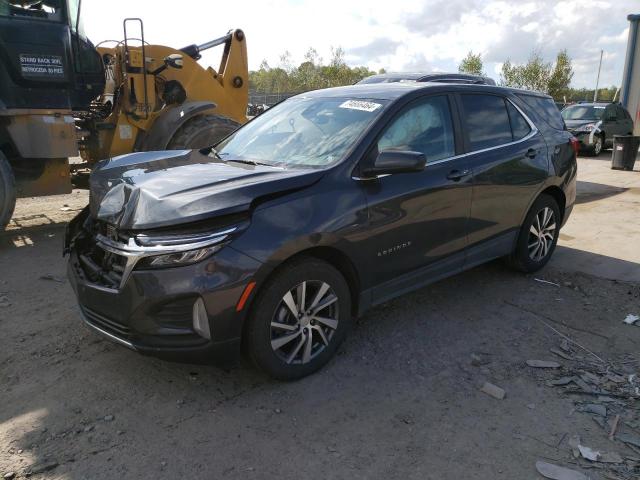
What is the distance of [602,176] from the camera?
12641mm

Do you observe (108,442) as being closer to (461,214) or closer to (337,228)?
(337,228)

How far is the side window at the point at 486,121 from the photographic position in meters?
4.34

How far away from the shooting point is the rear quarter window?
5.15 meters

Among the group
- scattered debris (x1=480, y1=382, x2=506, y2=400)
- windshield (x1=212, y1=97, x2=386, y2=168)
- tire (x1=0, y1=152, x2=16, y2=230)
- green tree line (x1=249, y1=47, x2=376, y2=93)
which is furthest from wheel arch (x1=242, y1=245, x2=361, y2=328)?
green tree line (x1=249, y1=47, x2=376, y2=93)

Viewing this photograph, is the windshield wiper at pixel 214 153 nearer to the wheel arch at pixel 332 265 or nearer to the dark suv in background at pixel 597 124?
the wheel arch at pixel 332 265

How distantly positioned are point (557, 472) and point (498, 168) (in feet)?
8.58

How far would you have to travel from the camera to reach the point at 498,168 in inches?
176

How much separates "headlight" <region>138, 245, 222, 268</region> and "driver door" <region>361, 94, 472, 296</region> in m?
1.13

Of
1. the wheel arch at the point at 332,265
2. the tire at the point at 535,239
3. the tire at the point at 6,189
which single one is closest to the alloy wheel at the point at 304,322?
the wheel arch at the point at 332,265

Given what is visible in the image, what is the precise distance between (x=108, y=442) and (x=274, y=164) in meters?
2.00

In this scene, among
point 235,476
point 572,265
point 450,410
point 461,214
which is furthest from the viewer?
point 572,265

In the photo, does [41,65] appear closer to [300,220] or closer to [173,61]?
[173,61]

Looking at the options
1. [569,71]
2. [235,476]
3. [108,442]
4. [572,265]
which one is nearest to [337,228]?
[235,476]

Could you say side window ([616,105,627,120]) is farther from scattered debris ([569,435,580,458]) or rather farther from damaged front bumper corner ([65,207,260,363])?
damaged front bumper corner ([65,207,260,363])
